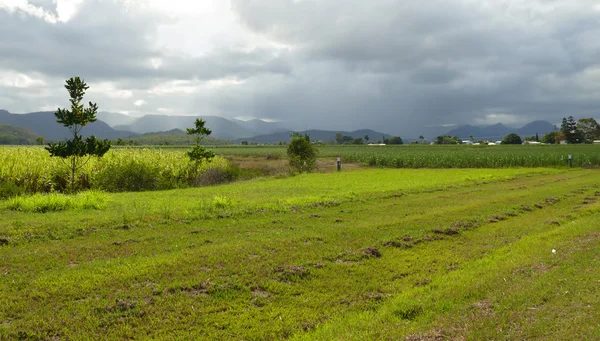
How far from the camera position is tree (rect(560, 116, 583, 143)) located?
136m

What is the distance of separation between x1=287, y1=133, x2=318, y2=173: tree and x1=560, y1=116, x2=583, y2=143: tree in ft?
429

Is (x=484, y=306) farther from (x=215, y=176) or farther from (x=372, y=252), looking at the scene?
(x=215, y=176)

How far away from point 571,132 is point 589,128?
22.3 feet

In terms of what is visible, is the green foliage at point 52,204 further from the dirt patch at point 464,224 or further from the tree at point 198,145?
the tree at point 198,145

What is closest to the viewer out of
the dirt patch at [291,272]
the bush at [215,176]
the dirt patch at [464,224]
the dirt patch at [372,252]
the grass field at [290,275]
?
the grass field at [290,275]

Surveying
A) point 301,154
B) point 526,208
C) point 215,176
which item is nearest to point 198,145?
point 215,176

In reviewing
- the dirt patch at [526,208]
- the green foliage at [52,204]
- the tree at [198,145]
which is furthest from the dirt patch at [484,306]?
the tree at [198,145]

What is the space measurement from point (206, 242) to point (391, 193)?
11.6 meters

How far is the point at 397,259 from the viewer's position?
8695 mm

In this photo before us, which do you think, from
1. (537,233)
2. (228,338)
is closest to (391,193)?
(537,233)

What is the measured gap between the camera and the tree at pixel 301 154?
39.2 m

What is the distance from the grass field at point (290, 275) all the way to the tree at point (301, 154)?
2561 centimetres

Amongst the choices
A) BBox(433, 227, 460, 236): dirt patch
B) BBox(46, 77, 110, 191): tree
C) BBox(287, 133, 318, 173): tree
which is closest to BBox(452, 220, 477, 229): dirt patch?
BBox(433, 227, 460, 236): dirt patch

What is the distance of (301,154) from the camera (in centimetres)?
3953
